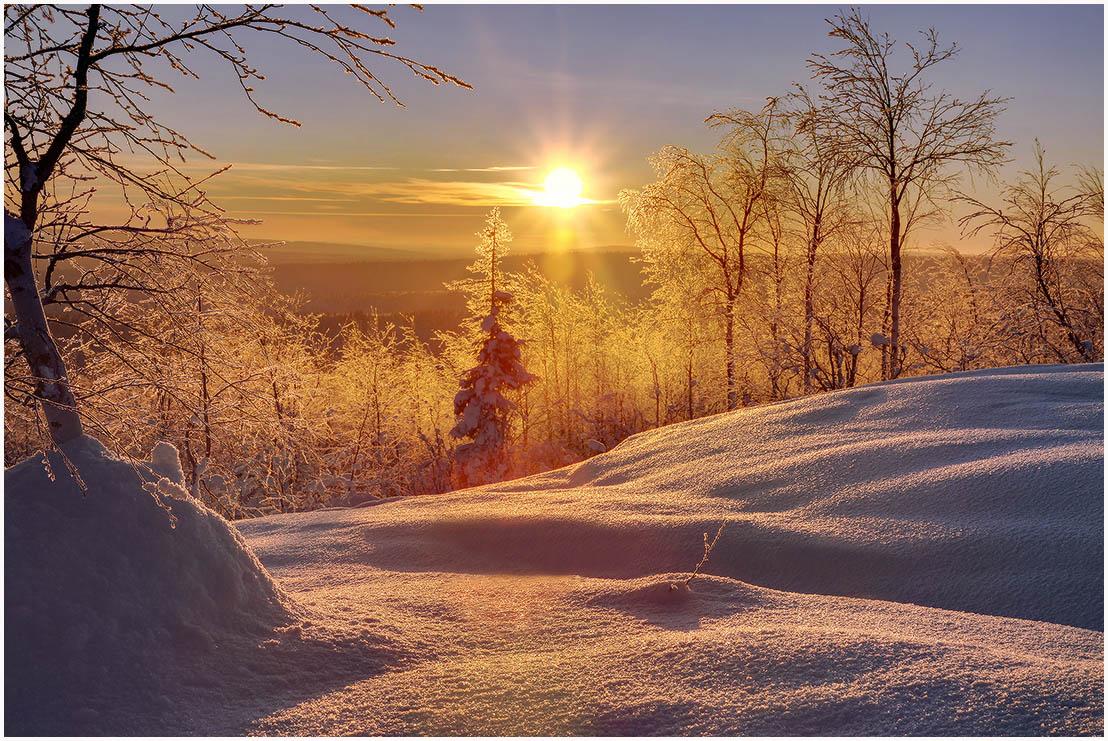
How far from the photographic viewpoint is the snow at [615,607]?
290 centimetres

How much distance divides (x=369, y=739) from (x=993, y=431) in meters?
5.32

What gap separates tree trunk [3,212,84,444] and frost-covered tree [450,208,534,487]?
15.0 meters

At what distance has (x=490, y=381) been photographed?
19.2 metres

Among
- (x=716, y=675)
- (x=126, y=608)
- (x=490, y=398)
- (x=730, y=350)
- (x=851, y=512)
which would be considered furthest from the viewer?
(x=730, y=350)

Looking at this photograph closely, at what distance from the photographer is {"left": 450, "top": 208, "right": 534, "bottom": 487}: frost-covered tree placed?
62.7 ft

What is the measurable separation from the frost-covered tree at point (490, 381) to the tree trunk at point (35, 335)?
15.0m

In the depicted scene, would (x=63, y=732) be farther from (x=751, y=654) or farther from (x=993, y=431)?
(x=993, y=431)

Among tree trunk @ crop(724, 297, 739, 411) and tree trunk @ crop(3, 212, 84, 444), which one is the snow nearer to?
tree trunk @ crop(3, 212, 84, 444)

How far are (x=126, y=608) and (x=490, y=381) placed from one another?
15.9 m

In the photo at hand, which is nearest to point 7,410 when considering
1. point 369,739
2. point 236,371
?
point 236,371

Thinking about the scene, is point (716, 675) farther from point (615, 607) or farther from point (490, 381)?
point (490, 381)

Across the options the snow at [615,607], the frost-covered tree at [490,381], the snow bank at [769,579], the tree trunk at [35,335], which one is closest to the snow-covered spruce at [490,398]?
the frost-covered tree at [490,381]

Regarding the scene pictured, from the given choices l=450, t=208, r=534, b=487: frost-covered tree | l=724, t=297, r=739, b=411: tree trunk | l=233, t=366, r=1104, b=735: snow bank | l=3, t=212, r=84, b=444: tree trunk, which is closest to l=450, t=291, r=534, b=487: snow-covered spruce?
l=450, t=208, r=534, b=487: frost-covered tree

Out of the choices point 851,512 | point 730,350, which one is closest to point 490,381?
point 730,350
